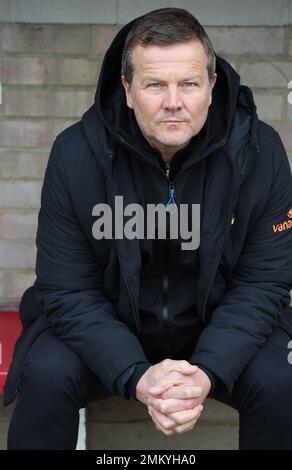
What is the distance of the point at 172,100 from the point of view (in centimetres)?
233

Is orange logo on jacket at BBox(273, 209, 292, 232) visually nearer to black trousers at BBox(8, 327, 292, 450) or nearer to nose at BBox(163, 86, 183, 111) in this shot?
black trousers at BBox(8, 327, 292, 450)

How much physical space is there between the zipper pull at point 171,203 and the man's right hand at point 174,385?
46 centimetres

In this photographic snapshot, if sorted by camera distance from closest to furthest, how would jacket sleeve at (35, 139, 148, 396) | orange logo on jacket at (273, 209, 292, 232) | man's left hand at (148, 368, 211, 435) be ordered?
1. man's left hand at (148, 368, 211, 435)
2. jacket sleeve at (35, 139, 148, 396)
3. orange logo on jacket at (273, 209, 292, 232)

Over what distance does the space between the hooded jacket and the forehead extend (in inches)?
7.0

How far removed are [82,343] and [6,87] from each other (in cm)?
123

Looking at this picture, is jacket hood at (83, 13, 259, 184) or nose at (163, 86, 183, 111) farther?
jacket hood at (83, 13, 259, 184)

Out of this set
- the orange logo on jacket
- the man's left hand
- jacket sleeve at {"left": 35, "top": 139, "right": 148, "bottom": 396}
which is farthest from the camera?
the orange logo on jacket

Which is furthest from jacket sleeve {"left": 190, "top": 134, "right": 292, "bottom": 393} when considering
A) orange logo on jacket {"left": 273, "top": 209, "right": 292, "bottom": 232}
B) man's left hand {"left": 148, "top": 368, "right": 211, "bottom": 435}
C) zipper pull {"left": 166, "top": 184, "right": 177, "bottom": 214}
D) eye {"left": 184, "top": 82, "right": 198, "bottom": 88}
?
eye {"left": 184, "top": 82, "right": 198, "bottom": 88}

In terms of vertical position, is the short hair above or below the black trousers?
above

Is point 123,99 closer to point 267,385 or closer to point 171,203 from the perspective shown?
point 171,203

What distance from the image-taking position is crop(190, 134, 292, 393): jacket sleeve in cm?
244

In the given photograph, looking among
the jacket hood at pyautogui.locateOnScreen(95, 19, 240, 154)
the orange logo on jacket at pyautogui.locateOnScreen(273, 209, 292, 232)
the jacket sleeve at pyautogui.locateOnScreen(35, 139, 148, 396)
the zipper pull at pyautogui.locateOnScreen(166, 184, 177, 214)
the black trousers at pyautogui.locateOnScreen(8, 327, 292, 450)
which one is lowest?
the black trousers at pyautogui.locateOnScreen(8, 327, 292, 450)

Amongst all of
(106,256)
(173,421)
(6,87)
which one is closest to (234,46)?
(6,87)

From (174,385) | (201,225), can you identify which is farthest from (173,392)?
(201,225)
